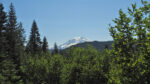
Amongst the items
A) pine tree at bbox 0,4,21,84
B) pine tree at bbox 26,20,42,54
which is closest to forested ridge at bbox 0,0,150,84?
pine tree at bbox 0,4,21,84

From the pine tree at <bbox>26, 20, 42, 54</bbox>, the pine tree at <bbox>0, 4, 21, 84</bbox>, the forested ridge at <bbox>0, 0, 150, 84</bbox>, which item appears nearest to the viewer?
the forested ridge at <bbox>0, 0, 150, 84</bbox>

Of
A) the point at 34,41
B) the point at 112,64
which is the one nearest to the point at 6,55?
the point at 112,64

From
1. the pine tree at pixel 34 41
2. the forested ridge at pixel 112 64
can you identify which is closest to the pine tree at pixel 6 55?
the forested ridge at pixel 112 64

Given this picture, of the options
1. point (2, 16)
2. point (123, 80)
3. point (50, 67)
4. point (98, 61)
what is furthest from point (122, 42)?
point (2, 16)

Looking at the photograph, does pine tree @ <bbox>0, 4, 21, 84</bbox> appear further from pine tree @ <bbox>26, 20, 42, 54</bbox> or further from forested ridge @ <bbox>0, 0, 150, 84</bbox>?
pine tree @ <bbox>26, 20, 42, 54</bbox>

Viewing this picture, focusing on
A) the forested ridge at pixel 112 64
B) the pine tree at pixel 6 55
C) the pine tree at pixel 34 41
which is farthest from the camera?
the pine tree at pixel 34 41

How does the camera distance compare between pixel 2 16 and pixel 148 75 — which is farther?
pixel 2 16

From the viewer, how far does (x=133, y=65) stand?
6.17 m

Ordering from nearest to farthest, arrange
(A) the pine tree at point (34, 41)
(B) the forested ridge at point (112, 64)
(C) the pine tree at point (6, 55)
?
(B) the forested ridge at point (112, 64), (C) the pine tree at point (6, 55), (A) the pine tree at point (34, 41)

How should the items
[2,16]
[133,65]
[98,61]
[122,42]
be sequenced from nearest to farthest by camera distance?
[133,65], [122,42], [98,61], [2,16]

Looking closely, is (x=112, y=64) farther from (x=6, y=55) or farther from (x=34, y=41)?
(x=34, y=41)

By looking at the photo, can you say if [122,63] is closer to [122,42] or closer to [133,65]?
[133,65]

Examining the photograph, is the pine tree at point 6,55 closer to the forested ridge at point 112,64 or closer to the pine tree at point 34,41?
the forested ridge at point 112,64

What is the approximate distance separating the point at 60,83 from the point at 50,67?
119 inches
